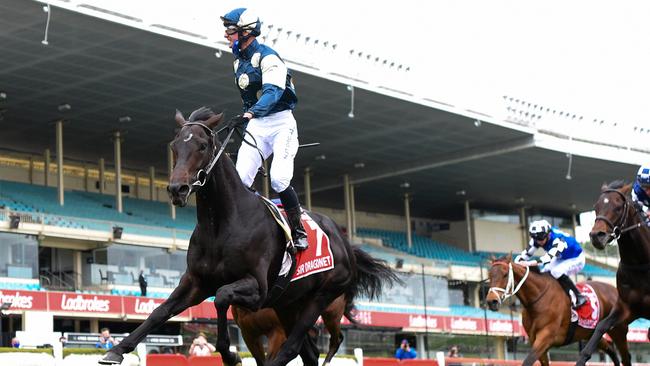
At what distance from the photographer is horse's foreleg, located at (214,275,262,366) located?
7305 mm

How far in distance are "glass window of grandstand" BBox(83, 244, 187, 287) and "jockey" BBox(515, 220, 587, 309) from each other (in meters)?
17.2

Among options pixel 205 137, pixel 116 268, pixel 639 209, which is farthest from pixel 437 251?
pixel 205 137

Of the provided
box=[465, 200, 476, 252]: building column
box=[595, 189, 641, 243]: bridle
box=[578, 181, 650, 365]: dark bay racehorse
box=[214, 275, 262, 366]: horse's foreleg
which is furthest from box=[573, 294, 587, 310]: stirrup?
box=[465, 200, 476, 252]: building column

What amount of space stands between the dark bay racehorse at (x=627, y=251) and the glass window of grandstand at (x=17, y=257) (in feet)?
63.7

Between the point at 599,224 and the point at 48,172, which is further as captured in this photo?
the point at 48,172

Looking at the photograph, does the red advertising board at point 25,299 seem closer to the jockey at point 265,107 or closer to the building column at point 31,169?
the building column at point 31,169

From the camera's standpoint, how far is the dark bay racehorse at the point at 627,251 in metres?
11.1

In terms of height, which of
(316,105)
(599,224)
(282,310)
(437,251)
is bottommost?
(282,310)

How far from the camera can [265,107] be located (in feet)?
27.0

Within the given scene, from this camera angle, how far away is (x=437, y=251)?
50.3 metres

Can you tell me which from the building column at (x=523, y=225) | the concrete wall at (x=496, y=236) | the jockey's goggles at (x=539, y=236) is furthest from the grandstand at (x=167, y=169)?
the jockey's goggles at (x=539, y=236)

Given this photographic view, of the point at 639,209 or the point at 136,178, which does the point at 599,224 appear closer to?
the point at 639,209

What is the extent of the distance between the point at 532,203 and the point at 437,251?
7.07m

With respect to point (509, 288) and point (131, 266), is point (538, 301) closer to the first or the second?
point (509, 288)
